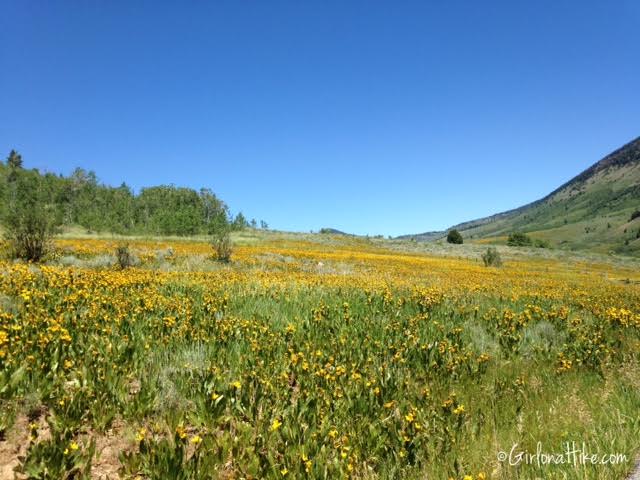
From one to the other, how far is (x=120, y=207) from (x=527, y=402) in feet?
397

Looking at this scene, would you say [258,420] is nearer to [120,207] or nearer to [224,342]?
[224,342]

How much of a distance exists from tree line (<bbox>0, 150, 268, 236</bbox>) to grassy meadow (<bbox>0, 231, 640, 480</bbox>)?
278 ft

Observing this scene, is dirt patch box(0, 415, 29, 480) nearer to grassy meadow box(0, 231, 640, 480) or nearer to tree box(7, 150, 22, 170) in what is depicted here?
grassy meadow box(0, 231, 640, 480)

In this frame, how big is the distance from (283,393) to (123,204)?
123628mm

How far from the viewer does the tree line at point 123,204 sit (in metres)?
90.3

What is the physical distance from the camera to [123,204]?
11325 cm

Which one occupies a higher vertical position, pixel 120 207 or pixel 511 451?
pixel 120 207

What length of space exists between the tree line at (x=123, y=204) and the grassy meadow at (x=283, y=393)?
8479 cm

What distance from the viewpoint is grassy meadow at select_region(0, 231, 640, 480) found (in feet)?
10.7

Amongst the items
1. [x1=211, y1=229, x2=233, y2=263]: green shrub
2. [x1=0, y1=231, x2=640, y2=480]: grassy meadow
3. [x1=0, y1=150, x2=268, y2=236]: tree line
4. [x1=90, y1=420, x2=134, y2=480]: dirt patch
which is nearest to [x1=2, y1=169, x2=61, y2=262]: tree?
[x1=211, y1=229, x2=233, y2=263]: green shrub

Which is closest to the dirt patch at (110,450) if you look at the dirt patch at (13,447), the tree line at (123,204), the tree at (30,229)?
the dirt patch at (13,447)

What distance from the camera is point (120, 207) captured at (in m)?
110

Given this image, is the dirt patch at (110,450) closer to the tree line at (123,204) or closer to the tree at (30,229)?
the tree at (30,229)

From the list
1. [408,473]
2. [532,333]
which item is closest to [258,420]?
[408,473]
